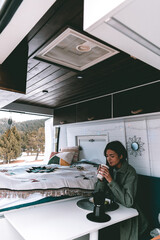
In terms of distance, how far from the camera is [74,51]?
1.80m

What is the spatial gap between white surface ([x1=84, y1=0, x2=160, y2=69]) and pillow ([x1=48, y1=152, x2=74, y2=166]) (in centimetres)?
262

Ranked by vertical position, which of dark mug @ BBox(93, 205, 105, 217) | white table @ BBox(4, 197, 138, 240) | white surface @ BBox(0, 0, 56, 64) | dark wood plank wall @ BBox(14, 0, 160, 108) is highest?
dark wood plank wall @ BBox(14, 0, 160, 108)

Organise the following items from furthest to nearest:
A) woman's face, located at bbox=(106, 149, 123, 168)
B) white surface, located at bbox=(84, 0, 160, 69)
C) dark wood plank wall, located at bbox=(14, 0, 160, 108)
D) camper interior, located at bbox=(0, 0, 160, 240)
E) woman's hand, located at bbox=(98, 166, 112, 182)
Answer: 1. woman's face, located at bbox=(106, 149, 123, 168)
2. woman's hand, located at bbox=(98, 166, 112, 182)
3. dark wood plank wall, located at bbox=(14, 0, 160, 108)
4. camper interior, located at bbox=(0, 0, 160, 240)
5. white surface, located at bbox=(84, 0, 160, 69)

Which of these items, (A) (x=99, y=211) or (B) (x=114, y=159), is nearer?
(A) (x=99, y=211)

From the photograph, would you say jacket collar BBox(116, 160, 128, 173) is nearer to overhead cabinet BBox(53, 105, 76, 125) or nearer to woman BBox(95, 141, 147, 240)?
woman BBox(95, 141, 147, 240)

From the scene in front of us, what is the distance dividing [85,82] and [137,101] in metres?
0.83

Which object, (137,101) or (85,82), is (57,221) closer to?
(137,101)

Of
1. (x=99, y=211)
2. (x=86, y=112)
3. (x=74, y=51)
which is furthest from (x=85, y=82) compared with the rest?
(x=99, y=211)

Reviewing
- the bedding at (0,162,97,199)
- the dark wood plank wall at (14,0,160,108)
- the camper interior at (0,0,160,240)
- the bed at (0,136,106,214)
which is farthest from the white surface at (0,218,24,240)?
the dark wood plank wall at (14,0,160,108)

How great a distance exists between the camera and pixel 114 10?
0.56m

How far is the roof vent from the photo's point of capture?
154 centimetres

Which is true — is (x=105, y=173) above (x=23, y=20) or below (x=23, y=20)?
below

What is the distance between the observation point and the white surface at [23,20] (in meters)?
0.91

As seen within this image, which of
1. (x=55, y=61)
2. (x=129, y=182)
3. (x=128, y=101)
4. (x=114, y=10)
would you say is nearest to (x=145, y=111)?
(x=128, y=101)
